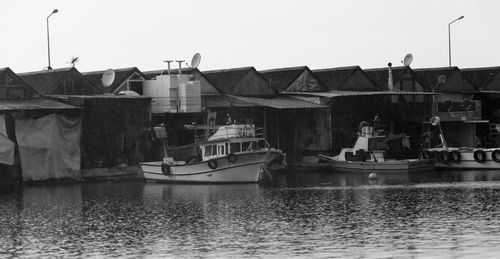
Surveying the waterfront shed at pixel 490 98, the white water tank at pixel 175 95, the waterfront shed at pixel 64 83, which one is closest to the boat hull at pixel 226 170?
the white water tank at pixel 175 95

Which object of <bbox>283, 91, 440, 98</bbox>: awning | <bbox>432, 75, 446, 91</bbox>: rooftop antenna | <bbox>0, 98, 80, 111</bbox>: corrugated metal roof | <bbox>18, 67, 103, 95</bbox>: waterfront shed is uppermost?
<bbox>432, 75, 446, 91</bbox>: rooftop antenna

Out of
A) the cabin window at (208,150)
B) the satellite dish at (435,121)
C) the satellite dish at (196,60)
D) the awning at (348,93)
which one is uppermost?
the satellite dish at (196,60)

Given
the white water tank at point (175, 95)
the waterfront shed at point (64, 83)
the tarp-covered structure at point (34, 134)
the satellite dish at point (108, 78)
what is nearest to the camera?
the tarp-covered structure at point (34, 134)

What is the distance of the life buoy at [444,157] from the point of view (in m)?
71.2

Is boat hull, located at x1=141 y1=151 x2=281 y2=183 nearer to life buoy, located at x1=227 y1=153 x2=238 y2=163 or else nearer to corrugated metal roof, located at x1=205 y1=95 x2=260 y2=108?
life buoy, located at x1=227 y1=153 x2=238 y2=163

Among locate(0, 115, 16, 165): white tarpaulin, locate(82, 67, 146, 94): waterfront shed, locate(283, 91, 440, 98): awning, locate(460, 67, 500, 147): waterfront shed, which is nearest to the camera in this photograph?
locate(0, 115, 16, 165): white tarpaulin

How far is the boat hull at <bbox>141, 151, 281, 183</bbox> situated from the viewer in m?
58.5

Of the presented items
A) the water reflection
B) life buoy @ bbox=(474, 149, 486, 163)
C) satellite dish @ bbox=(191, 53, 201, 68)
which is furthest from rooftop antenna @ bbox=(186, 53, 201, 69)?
life buoy @ bbox=(474, 149, 486, 163)

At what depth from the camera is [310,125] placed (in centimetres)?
7431

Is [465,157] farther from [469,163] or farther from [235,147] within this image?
[235,147]

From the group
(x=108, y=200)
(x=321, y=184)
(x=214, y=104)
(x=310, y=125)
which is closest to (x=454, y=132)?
(x=310, y=125)

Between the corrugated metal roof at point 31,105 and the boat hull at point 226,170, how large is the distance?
6.78 m

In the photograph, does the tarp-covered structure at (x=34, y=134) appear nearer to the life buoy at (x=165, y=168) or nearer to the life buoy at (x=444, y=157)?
the life buoy at (x=165, y=168)

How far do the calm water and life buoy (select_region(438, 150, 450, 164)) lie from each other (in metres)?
10.9
